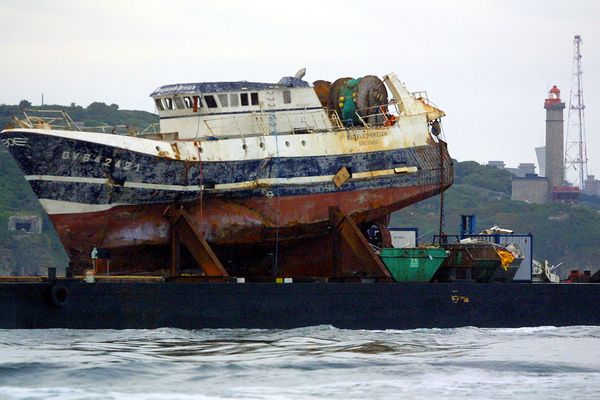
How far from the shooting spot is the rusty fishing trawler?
44.5 metres

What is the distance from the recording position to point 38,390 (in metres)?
32.6

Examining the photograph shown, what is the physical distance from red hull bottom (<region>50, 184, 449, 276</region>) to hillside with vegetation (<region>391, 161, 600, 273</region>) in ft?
296

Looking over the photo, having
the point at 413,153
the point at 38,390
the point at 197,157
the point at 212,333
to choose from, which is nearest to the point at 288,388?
the point at 38,390

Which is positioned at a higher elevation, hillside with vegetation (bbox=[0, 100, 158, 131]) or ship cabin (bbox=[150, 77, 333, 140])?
hillside with vegetation (bbox=[0, 100, 158, 131])

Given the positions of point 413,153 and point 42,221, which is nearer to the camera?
point 413,153

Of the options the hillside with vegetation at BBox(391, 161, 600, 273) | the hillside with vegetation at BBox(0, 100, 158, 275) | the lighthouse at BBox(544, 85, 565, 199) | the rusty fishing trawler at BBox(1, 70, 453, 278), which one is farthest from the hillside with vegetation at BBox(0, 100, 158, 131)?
the rusty fishing trawler at BBox(1, 70, 453, 278)

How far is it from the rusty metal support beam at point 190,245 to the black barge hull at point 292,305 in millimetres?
709

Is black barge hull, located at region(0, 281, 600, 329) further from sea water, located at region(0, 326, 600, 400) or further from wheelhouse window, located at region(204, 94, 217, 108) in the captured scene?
wheelhouse window, located at region(204, 94, 217, 108)

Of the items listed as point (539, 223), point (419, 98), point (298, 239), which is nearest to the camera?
point (298, 239)

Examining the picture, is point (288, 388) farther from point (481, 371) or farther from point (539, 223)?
point (539, 223)

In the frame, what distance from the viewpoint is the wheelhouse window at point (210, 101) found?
Answer: 4784 cm

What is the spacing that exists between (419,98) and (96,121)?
360ft

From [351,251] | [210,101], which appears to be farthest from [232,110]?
[351,251]

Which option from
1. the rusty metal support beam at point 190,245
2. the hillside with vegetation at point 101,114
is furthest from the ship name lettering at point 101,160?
the hillside with vegetation at point 101,114
